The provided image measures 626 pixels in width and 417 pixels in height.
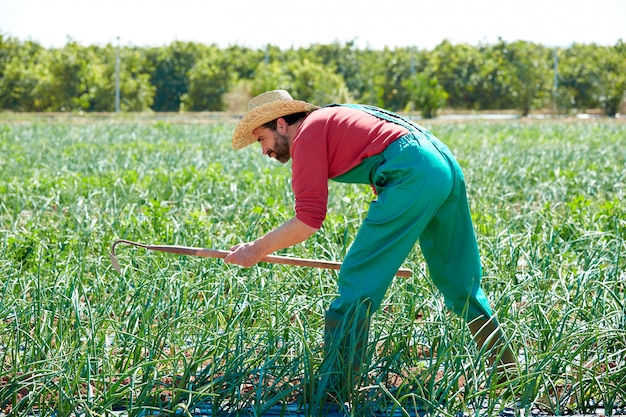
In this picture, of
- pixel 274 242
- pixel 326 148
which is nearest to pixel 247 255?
pixel 274 242

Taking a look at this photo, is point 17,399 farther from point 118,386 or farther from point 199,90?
point 199,90

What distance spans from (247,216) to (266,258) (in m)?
2.21

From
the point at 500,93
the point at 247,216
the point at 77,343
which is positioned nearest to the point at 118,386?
the point at 77,343

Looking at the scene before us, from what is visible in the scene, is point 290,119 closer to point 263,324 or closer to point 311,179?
point 311,179

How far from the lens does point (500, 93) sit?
29047 millimetres

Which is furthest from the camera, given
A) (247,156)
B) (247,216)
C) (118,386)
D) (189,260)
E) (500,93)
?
(500,93)

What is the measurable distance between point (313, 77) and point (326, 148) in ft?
76.4

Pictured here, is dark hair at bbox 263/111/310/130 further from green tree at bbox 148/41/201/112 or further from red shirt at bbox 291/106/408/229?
green tree at bbox 148/41/201/112

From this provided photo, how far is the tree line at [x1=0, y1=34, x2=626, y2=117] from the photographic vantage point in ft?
83.3

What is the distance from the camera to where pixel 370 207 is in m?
2.82

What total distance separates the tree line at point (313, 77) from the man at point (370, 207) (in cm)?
2148

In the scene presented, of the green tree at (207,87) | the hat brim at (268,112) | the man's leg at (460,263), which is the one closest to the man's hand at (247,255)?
the hat brim at (268,112)

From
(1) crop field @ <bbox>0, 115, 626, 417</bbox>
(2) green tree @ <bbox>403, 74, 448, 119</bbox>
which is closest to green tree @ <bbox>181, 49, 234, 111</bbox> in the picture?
(2) green tree @ <bbox>403, 74, 448, 119</bbox>

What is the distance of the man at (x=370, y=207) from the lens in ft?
8.95
